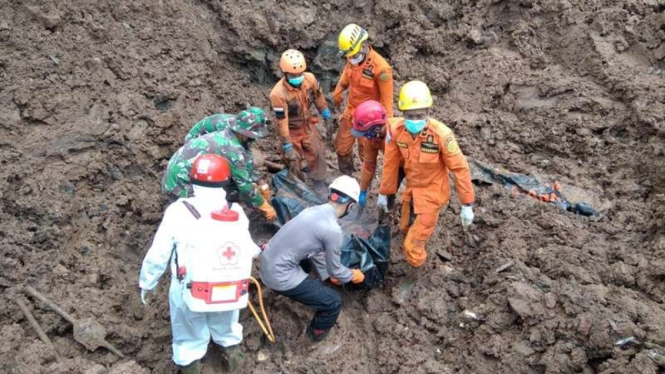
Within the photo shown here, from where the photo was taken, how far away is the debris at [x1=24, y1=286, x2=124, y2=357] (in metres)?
4.28

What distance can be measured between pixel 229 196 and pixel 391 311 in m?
1.93

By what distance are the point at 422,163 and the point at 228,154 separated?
1.72m

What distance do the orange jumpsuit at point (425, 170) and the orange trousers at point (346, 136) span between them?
49.9 inches

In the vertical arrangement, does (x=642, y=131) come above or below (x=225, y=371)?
above

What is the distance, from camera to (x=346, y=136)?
6.40 meters

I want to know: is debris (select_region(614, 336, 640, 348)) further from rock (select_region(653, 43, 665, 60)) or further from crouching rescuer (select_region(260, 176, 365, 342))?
rock (select_region(653, 43, 665, 60))

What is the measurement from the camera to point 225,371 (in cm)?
449

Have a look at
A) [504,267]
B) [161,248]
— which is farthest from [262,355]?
[504,267]

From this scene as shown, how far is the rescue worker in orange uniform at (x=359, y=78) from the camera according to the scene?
5828 mm

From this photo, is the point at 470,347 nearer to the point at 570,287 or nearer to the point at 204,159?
the point at 570,287

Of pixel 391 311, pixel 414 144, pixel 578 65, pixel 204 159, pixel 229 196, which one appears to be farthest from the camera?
pixel 578 65

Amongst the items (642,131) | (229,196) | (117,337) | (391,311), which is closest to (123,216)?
(229,196)

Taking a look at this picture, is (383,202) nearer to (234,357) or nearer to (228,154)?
(228,154)

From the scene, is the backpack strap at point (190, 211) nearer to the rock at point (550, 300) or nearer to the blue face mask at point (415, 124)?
the blue face mask at point (415, 124)
